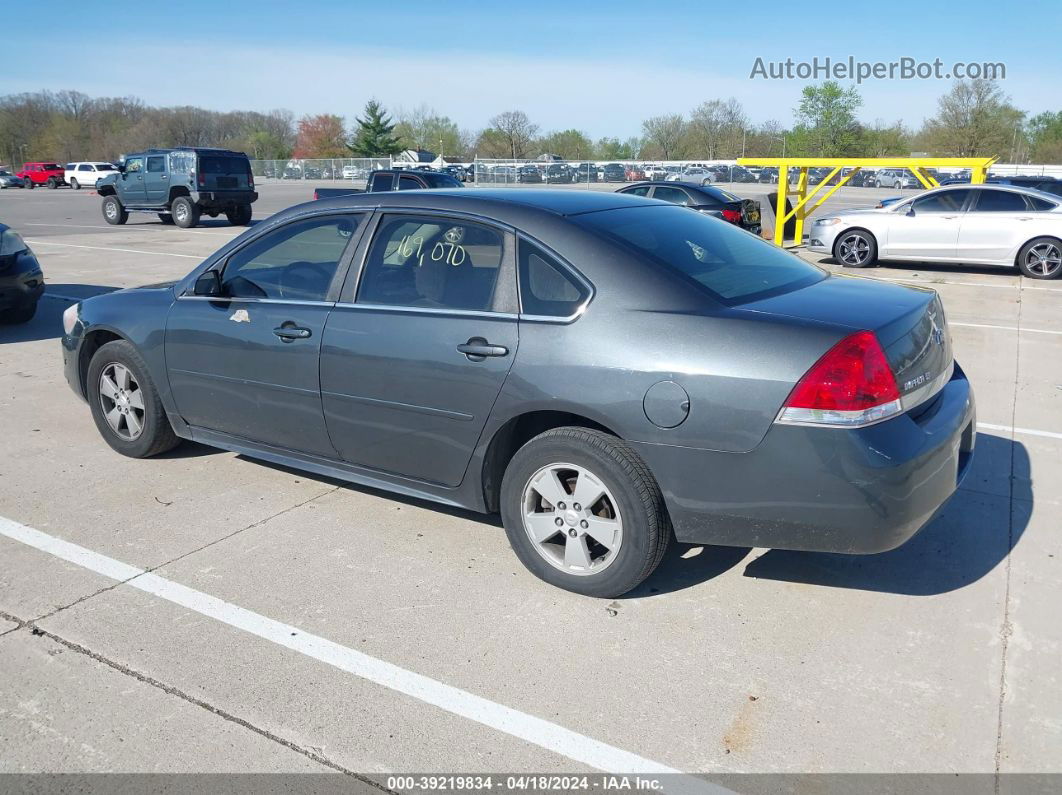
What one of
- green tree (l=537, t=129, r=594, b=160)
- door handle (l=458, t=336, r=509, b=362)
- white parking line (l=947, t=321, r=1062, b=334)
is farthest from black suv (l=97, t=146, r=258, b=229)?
green tree (l=537, t=129, r=594, b=160)

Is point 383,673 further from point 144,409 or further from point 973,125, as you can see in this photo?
point 973,125

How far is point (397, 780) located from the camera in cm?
259

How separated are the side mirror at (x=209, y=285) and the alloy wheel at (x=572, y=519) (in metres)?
2.12

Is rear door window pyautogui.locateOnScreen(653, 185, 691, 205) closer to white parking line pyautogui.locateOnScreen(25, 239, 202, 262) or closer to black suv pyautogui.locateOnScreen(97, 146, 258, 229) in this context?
white parking line pyautogui.locateOnScreen(25, 239, 202, 262)

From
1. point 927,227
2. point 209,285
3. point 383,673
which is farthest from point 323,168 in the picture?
point 383,673

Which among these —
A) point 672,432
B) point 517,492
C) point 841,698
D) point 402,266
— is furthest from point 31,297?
point 841,698

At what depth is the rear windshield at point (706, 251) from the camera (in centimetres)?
359

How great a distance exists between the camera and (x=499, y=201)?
392 centimetres

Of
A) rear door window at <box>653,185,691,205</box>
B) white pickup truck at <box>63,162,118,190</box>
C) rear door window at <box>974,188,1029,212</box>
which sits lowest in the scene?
rear door window at <box>974,188,1029,212</box>

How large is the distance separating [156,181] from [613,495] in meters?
23.0

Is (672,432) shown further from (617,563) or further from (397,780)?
(397,780)

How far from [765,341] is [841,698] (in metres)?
1.25

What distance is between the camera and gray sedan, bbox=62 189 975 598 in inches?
123

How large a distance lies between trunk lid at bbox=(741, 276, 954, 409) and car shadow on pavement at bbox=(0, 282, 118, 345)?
8.02m
